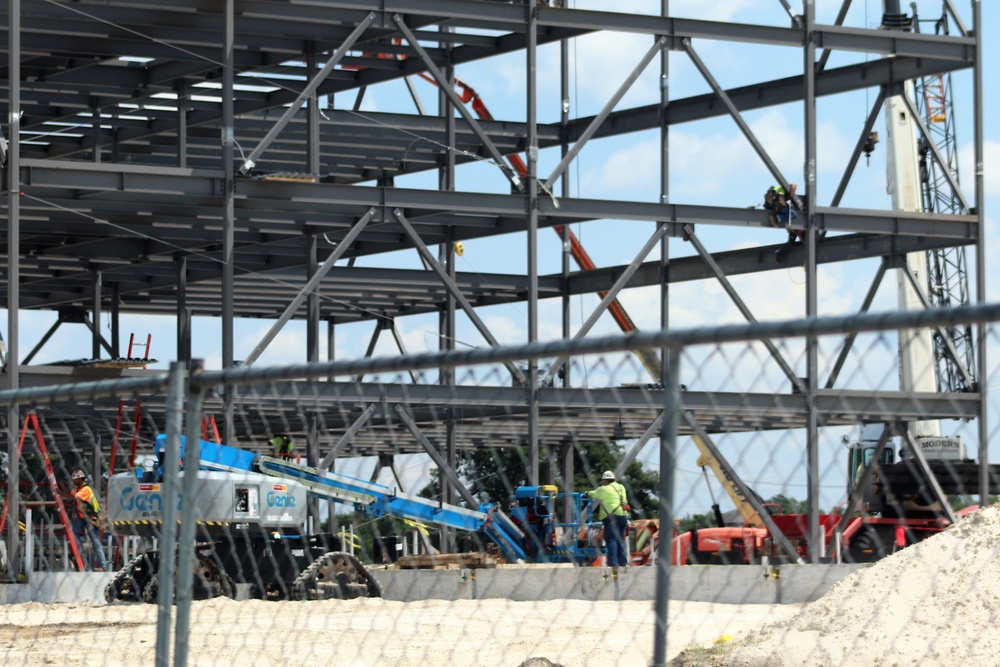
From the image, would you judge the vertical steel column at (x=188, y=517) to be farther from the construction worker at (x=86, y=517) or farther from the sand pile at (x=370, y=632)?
the construction worker at (x=86, y=517)

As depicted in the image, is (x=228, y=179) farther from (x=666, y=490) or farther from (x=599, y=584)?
(x=666, y=490)

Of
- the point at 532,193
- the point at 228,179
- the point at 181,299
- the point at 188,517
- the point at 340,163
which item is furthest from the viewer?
the point at 340,163

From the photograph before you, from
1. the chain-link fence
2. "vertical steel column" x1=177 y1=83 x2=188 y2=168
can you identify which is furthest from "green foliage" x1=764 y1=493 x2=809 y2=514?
"vertical steel column" x1=177 y1=83 x2=188 y2=168

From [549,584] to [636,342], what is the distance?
14167 mm

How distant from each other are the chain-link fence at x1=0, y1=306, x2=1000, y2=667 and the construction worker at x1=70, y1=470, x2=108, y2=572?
0.11 metres

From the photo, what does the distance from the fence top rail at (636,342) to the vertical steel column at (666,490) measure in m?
0.12

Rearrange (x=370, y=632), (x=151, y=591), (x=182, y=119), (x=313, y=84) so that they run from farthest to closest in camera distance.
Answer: (x=182, y=119) → (x=313, y=84) → (x=151, y=591) → (x=370, y=632)

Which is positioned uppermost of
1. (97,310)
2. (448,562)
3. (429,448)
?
(97,310)

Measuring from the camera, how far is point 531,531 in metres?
19.5

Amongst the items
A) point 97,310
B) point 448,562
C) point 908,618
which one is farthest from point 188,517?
point 97,310

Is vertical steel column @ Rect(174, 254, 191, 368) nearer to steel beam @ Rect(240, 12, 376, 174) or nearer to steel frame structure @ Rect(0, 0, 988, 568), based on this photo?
steel frame structure @ Rect(0, 0, 988, 568)

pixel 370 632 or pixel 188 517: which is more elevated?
pixel 188 517

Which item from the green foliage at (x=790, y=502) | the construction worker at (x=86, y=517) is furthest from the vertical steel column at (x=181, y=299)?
the green foliage at (x=790, y=502)

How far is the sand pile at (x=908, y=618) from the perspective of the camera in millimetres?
10312
